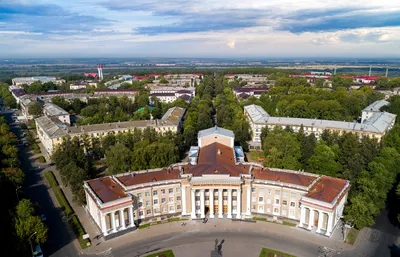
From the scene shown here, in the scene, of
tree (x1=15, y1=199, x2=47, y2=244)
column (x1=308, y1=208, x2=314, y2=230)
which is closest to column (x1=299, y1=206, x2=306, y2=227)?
column (x1=308, y1=208, x2=314, y2=230)

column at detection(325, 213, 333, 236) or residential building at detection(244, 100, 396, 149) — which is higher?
residential building at detection(244, 100, 396, 149)

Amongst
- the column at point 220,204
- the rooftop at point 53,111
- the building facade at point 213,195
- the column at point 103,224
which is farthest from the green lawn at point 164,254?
the rooftop at point 53,111

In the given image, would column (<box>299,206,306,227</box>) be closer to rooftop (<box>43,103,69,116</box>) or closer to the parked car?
the parked car

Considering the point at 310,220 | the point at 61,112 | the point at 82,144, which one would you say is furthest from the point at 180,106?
the point at 310,220

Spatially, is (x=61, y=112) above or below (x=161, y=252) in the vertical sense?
above

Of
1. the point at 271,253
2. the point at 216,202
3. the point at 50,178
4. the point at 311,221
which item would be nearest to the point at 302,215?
the point at 311,221

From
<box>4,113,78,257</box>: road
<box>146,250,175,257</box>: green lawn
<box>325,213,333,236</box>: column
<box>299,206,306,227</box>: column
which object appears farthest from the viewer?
<box>299,206,306,227</box>: column

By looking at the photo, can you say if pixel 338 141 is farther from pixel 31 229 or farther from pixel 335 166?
pixel 31 229

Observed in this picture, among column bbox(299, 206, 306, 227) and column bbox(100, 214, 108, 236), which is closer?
column bbox(100, 214, 108, 236)
